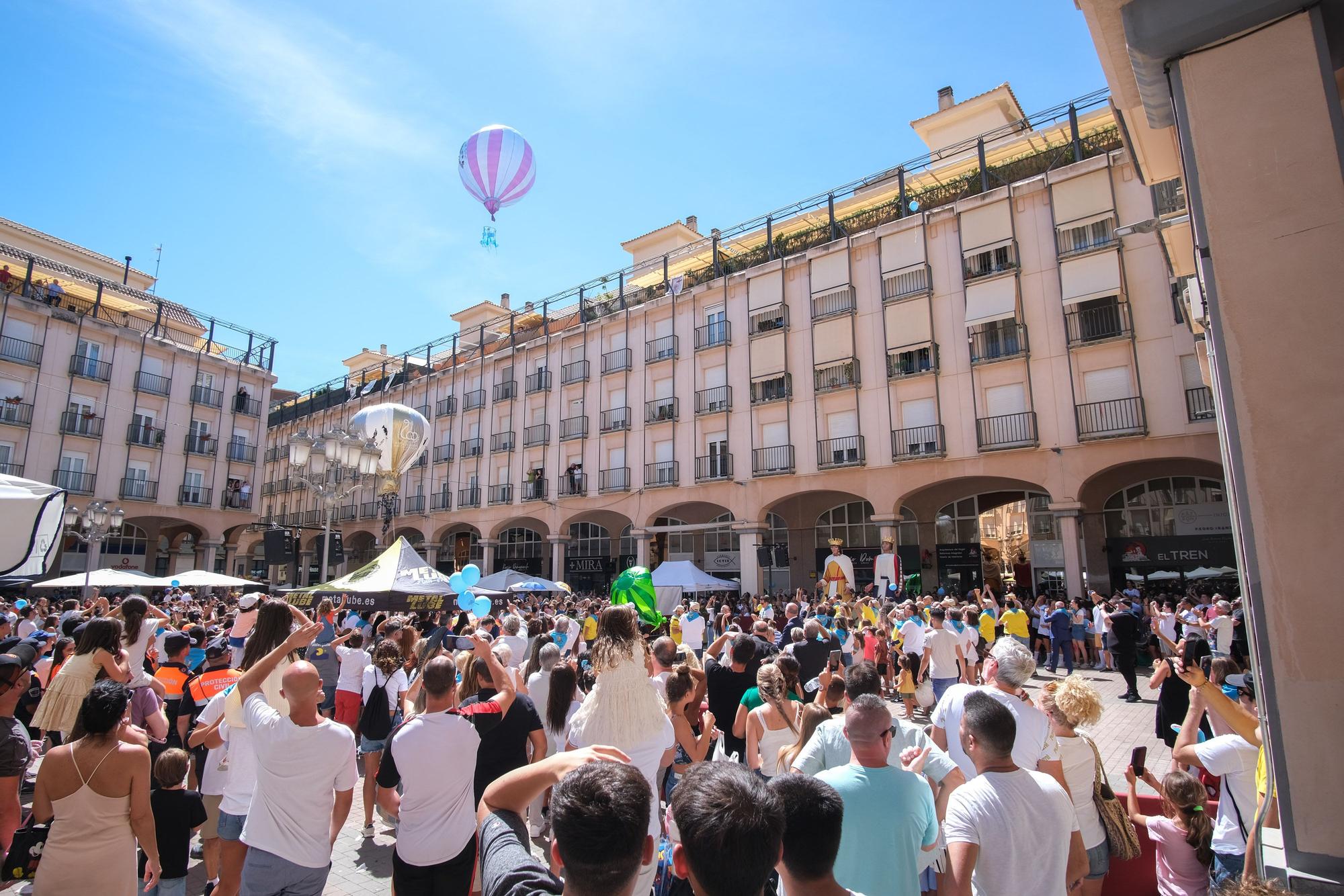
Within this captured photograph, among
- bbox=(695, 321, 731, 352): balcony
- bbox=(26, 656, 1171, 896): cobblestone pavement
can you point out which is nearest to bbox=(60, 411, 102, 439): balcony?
bbox=(695, 321, 731, 352): balcony

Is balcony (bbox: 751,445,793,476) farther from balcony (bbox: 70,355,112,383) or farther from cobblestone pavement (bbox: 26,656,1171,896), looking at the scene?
balcony (bbox: 70,355,112,383)

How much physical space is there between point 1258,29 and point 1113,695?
40.4 feet

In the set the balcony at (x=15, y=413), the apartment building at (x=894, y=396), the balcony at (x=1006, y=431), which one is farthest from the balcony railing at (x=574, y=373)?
the balcony at (x=15, y=413)

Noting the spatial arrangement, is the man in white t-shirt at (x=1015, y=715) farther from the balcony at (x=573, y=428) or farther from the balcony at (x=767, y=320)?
the balcony at (x=573, y=428)

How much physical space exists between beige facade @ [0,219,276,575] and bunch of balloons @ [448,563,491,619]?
2498 cm

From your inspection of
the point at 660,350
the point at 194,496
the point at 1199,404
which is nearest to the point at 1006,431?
the point at 1199,404

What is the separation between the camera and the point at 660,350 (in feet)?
94.6

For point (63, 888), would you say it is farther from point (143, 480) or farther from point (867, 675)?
point (143, 480)

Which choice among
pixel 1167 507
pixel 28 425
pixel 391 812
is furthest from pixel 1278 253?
pixel 28 425

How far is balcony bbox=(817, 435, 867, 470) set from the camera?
2317 cm

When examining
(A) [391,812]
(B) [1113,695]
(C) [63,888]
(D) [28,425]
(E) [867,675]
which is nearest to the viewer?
(C) [63,888]

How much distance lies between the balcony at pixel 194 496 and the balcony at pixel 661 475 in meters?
20.9

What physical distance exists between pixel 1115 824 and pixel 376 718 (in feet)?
18.4

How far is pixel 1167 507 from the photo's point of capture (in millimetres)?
20484
